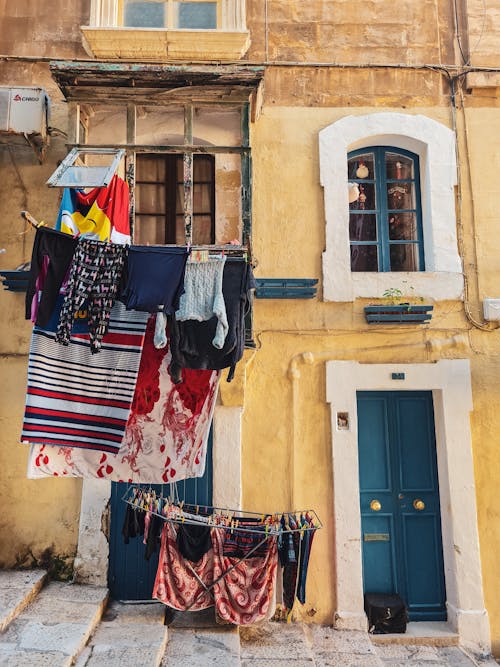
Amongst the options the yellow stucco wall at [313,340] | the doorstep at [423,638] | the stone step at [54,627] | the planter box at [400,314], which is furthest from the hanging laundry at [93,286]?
the doorstep at [423,638]

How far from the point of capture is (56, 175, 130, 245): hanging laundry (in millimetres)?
5652

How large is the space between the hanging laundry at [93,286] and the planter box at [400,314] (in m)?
3.25

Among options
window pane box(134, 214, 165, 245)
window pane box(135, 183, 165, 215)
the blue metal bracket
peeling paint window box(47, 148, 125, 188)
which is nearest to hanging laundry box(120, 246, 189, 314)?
peeling paint window box(47, 148, 125, 188)

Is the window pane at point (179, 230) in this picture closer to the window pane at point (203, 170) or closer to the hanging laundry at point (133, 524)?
the window pane at point (203, 170)

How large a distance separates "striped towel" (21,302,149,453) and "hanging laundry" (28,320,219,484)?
0.76 feet

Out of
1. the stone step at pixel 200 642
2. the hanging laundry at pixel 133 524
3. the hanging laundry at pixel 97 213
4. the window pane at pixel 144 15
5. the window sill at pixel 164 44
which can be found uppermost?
the window pane at pixel 144 15

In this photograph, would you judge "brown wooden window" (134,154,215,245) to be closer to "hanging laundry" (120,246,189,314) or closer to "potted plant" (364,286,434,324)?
"hanging laundry" (120,246,189,314)

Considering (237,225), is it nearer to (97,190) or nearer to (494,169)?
(97,190)

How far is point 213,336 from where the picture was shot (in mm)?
5062

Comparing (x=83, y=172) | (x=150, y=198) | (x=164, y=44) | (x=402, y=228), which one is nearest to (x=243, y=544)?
(x=83, y=172)

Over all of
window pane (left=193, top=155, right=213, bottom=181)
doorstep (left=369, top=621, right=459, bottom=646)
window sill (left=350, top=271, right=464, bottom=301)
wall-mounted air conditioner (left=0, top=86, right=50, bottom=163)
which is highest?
wall-mounted air conditioner (left=0, top=86, right=50, bottom=163)

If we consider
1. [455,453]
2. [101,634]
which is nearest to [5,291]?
[101,634]

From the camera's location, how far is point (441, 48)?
24.3ft

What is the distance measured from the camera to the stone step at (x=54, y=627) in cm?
462
